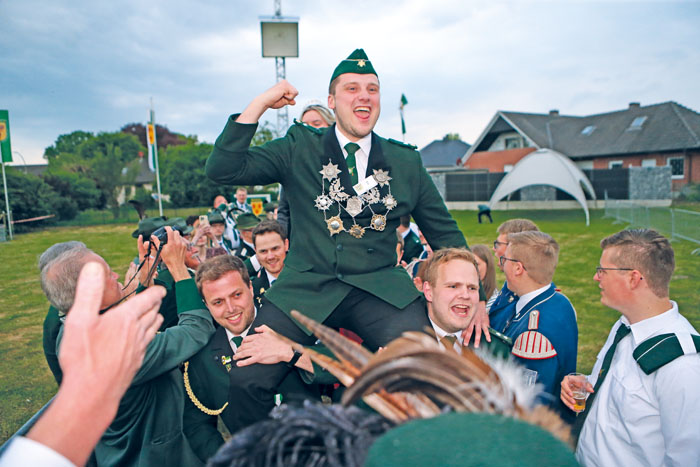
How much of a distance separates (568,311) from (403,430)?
3.01 metres

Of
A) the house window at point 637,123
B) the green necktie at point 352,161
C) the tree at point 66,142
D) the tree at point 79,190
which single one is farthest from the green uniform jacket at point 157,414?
the tree at point 66,142

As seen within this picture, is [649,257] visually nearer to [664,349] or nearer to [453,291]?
[664,349]

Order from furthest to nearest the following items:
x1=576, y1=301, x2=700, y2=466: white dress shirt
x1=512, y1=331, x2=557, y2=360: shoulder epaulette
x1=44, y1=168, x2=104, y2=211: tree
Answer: x1=44, y1=168, x2=104, y2=211: tree < x1=512, y1=331, x2=557, y2=360: shoulder epaulette < x1=576, y1=301, x2=700, y2=466: white dress shirt

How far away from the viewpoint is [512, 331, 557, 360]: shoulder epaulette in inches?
126

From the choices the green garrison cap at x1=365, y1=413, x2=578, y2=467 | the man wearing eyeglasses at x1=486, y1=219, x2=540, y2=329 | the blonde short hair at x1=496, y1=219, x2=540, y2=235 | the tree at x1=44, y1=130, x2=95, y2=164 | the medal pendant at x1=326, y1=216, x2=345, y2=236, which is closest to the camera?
the green garrison cap at x1=365, y1=413, x2=578, y2=467

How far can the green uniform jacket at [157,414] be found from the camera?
8.97 ft

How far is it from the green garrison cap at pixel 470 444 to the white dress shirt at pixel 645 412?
187 centimetres

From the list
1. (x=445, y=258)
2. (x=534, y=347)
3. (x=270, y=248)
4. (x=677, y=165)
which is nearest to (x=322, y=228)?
(x=445, y=258)

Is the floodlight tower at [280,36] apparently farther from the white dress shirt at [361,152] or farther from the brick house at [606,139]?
the white dress shirt at [361,152]

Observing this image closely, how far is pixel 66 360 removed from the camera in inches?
39.2

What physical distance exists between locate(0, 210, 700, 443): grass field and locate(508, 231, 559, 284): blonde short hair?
2689 mm

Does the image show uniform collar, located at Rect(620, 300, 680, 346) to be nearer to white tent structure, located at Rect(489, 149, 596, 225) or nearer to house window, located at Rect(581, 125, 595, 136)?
white tent structure, located at Rect(489, 149, 596, 225)

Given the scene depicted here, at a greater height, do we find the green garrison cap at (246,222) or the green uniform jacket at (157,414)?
the green garrison cap at (246,222)

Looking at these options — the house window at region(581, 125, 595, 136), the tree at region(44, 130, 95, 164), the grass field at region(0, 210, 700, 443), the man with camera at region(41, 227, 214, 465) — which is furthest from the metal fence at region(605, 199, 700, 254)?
the tree at region(44, 130, 95, 164)
